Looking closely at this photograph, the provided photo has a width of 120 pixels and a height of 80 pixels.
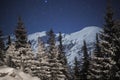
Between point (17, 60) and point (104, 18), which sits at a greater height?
point (104, 18)

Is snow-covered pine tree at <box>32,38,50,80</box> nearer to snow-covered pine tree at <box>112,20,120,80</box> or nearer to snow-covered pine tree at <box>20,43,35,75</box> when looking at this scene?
snow-covered pine tree at <box>20,43,35,75</box>

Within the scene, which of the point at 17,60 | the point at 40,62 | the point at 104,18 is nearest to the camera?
the point at 104,18

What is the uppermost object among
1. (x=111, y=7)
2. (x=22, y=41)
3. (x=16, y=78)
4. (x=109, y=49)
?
(x=111, y=7)

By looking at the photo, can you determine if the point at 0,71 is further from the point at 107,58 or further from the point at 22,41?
the point at 22,41

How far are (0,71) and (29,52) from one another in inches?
782

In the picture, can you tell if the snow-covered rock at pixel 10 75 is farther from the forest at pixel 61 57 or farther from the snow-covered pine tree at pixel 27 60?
the snow-covered pine tree at pixel 27 60

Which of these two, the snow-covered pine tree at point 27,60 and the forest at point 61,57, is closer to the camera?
the forest at point 61,57

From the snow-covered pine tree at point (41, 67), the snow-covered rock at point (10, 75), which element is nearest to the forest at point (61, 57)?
the snow-covered pine tree at point (41, 67)

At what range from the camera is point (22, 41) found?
41.0 m

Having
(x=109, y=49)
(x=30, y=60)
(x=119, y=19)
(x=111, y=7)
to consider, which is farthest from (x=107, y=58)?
(x=30, y=60)

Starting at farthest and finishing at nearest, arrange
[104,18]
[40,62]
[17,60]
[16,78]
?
[40,62] < [17,60] < [104,18] < [16,78]

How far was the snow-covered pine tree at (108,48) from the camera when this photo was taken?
28317 millimetres

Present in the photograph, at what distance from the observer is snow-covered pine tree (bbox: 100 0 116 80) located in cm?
2832

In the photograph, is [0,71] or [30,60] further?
[30,60]
